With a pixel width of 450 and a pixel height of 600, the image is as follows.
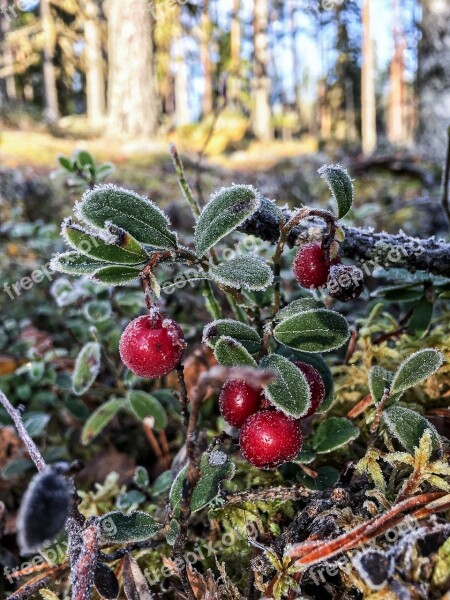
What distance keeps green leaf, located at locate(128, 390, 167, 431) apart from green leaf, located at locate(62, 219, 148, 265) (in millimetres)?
813

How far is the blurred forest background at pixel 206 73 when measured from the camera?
4609 millimetres

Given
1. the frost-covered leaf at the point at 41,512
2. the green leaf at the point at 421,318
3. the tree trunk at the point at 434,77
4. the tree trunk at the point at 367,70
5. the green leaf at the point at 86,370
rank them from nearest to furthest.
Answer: the frost-covered leaf at the point at 41,512 → the green leaf at the point at 421,318 → the green leaf at the point at 86,370 → the tree trunk at the point at 434,77 → the tree trunk at the point at 367,70

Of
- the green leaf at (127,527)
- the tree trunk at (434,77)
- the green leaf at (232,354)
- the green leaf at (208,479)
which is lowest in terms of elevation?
the green leaf at (127,527)

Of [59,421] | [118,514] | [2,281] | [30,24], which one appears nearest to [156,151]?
[2,281]

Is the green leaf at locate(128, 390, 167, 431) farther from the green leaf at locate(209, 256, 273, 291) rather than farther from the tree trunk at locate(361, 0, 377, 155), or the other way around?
the tree trunk at locate(361, 0, 377, 155)

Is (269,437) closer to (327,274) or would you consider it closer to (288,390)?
(288,390)

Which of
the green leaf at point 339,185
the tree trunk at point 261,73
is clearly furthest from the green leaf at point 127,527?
the tree trunk at point 261,73

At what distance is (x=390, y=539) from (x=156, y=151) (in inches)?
285

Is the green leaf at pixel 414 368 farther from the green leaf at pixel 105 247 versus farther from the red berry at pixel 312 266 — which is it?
the green leaf at pixel 105 247

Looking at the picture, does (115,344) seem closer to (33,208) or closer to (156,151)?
(33,208)

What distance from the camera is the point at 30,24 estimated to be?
1395cm

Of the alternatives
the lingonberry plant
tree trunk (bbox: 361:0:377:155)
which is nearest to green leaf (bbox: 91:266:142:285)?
the lingonberry plant

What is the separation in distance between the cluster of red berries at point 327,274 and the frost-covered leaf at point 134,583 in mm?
691

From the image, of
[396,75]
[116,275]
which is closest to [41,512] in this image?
[116,275]
